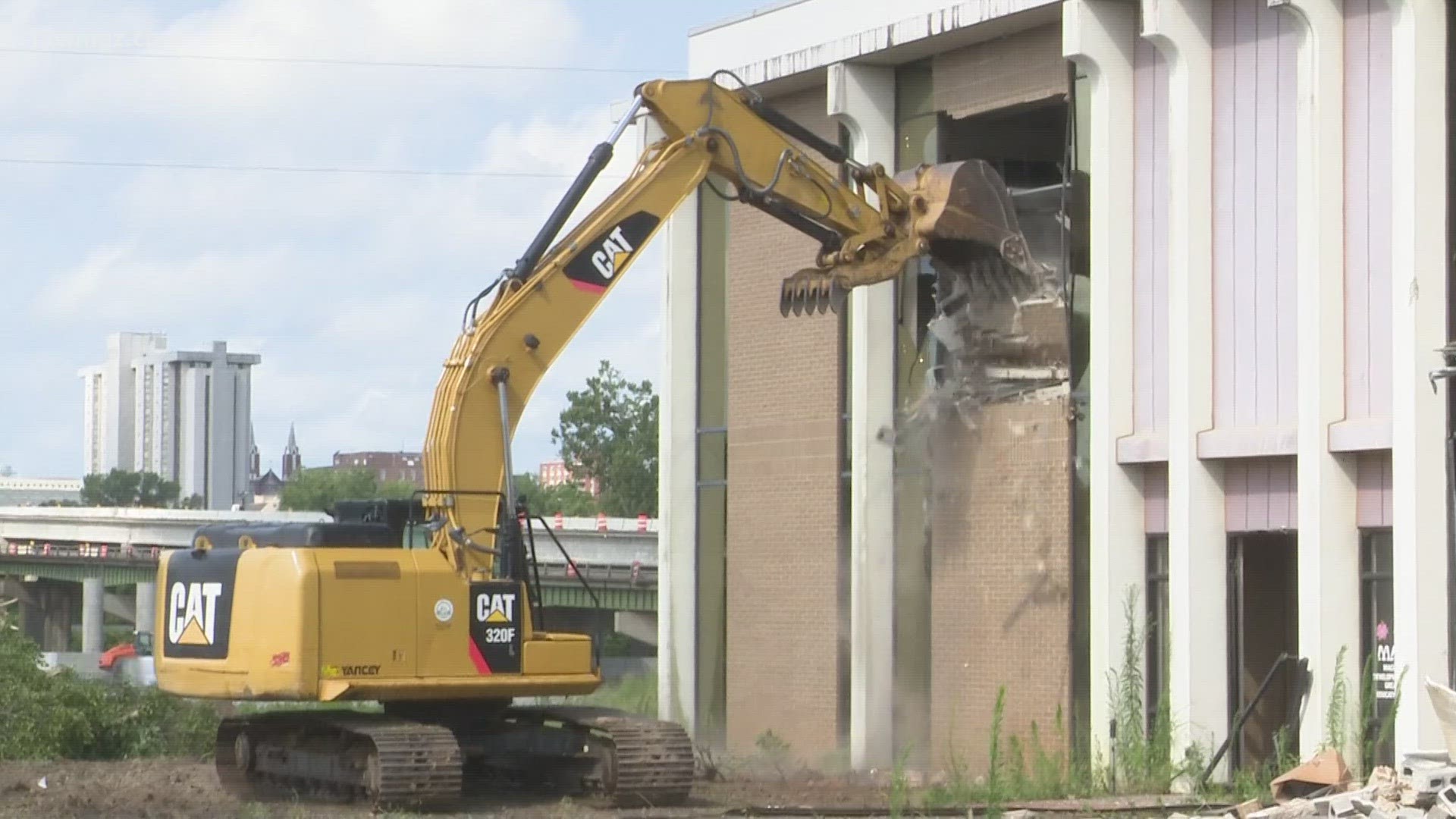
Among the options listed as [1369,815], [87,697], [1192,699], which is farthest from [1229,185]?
[87,697]

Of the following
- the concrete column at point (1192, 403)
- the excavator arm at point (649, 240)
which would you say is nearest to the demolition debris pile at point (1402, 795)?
the concrete column at point (1192, 403)

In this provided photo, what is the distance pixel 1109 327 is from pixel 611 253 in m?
5.61

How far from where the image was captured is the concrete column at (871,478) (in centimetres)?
2520

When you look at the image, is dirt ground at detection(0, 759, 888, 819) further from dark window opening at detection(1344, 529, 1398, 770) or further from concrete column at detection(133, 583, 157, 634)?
concrete column at detection(133, 583, 157, 634)

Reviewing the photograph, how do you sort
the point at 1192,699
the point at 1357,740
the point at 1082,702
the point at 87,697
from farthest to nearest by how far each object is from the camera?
the point at 87,697 < the point at 1082,702 < the point at 1192,699 < the point at 1357,740

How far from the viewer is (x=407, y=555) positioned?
704 inches

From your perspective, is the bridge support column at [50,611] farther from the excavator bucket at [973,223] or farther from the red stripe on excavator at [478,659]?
the red stripe on excavator at [478,659]

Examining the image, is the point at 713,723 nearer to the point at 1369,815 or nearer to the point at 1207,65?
the point at 1207,65

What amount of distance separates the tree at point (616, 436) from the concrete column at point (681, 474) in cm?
9018

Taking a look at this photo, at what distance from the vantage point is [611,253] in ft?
63.2

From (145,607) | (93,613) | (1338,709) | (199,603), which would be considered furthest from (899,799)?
(93,613)

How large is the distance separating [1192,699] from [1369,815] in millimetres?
5820

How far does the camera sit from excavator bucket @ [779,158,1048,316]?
71.6 feet

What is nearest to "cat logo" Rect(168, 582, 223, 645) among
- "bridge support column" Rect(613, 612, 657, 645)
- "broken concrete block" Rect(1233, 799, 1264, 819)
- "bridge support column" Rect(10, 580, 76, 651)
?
"broken concrete block" Rect(1233, 799, 1264, 819)
